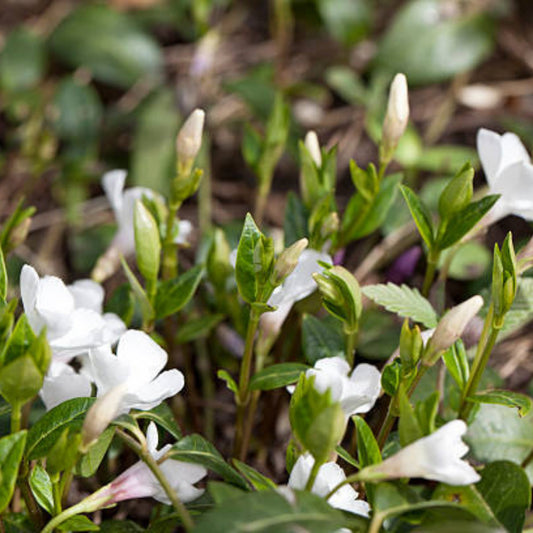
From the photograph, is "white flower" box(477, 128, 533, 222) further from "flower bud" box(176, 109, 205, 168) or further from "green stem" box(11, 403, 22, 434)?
"green stem" box(11, 403, 22, 434)

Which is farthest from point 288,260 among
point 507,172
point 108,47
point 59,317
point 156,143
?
point 108,47

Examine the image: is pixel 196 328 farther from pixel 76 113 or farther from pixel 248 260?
pixel 76 113

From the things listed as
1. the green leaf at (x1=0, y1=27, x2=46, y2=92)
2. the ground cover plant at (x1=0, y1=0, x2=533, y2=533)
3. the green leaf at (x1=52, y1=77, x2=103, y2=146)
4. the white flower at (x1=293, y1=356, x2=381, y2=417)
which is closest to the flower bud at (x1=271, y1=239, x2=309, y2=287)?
the ground cover plant at (x1=0, y1=0, x2=533, y2=533)

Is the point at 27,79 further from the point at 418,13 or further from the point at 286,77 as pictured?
the point at 418,13

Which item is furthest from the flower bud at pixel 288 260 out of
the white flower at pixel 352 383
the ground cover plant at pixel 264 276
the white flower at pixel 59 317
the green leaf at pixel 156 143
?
the green leaf at pixel 156 143

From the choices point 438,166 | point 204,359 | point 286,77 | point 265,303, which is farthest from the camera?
point 286,77

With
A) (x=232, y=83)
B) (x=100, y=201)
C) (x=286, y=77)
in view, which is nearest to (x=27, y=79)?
(x=100, y=201)

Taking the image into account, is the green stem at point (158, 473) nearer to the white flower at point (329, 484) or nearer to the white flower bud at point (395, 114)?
the white flower at point (329, 484)
